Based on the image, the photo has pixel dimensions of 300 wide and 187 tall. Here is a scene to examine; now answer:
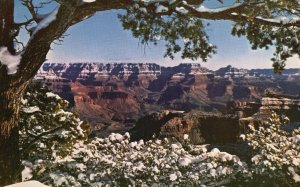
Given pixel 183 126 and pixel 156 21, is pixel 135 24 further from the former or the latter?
pixel 183 126

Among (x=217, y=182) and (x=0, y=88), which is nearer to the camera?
(x=0, y=88)

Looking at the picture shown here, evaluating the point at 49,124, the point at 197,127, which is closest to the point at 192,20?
the point at 49,124

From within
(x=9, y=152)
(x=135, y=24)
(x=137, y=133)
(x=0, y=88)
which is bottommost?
(x=137, y=133)

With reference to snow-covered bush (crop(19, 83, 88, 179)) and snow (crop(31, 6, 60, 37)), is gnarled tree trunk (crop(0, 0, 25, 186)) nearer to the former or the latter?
snow (crop(31, 6, 60, 37))

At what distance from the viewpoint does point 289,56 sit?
25.4 ft

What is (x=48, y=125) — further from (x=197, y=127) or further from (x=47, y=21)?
(x=197, y=127)

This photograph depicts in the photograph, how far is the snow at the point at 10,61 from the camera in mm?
6531

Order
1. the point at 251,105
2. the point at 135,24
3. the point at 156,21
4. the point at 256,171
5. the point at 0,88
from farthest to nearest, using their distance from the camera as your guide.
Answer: the point at 251,105 → the point at 256,171 → the point at 156,21 → the point at 135,24 → the point at 0,88

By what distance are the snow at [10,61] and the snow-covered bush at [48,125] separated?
13.0 ft

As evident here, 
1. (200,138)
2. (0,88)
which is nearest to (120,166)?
(0,88)

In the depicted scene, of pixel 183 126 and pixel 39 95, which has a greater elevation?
pixel 39 95

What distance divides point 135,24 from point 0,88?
2.58 metres

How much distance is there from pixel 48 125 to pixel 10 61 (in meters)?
5.07

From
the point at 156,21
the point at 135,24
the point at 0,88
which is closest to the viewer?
the point at 0,88
